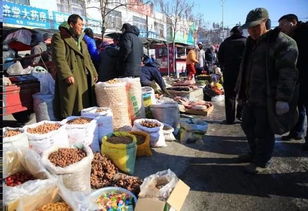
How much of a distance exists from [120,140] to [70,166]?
1116mm

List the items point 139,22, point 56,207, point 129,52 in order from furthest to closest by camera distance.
Answer: point 139,22, point 129,52, point 56,207

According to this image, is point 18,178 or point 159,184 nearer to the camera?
point 18,178

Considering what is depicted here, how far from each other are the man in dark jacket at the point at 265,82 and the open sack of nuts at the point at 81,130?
7.21ft

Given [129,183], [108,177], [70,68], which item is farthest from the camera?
[70,68]

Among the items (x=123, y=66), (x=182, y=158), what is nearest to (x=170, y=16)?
(x=123, y=66)

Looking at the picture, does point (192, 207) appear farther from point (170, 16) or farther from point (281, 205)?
point (170, 16)

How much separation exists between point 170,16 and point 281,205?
30.5 metres

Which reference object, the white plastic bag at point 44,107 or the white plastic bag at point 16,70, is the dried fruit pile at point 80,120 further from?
the white plastic bag at point 16,70

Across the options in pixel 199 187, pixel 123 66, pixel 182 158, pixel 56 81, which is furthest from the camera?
pixel 123 66

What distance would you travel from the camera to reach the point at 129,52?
5734 millimetres

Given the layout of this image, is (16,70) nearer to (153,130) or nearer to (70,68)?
(70,68)

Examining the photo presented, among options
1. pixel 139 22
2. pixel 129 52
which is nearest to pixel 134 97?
pixel 129 52

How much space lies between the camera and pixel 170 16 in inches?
1243

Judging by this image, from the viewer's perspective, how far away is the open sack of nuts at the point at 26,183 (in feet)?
7.71
